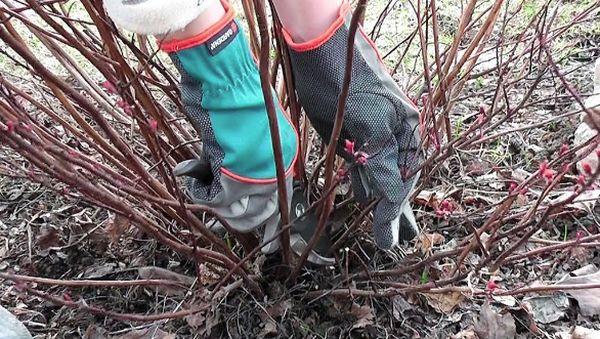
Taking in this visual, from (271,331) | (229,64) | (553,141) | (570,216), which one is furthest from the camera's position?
(553,141)

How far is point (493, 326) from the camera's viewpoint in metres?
1.39

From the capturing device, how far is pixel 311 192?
1490 mm

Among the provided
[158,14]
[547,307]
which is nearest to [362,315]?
[547,307]

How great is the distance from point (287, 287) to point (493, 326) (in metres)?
0.41

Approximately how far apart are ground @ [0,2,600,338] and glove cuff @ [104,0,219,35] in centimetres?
32

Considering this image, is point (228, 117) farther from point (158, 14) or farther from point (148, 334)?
point (148, 334)

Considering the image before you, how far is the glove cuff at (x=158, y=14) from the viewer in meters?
1.07

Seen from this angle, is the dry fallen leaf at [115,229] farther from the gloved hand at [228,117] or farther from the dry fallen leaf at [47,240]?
the gloved hand at [228,117]

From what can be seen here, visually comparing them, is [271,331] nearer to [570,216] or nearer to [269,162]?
[269,162]

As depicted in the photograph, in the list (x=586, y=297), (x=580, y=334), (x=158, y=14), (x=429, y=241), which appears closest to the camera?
(x=158, y=14)

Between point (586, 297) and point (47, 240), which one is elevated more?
point (47, 240)

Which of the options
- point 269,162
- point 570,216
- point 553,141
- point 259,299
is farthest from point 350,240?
point 553,141

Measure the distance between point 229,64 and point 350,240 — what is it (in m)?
0.50

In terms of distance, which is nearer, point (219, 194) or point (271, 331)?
point (219, 194)
